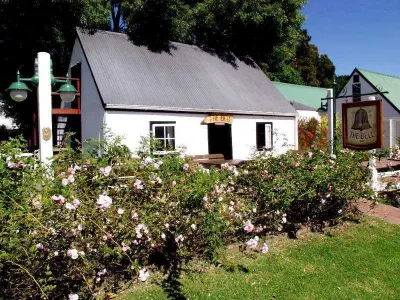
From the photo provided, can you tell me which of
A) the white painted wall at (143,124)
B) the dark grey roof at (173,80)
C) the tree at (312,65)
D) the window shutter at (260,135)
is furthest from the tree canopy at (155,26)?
the tree at (312,65)

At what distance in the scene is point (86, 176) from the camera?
4043 mm

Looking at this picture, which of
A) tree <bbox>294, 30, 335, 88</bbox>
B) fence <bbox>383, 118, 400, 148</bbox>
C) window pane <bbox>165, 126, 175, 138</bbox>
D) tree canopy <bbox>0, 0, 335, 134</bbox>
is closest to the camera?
window pane <bbox>165, 126, 175, 138</bbox>

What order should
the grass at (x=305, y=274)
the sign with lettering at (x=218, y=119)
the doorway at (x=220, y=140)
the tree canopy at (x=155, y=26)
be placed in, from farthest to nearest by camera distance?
the tree canopy at (x=155, y=26) < the doorway at (x=220, y=140) < the sign with lettering at (x=218, y=119) < the grass at (x=305, y=274)

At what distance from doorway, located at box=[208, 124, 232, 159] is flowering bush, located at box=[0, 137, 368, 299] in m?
10.2

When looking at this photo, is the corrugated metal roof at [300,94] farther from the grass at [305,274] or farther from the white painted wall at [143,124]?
the grass at [305,274]

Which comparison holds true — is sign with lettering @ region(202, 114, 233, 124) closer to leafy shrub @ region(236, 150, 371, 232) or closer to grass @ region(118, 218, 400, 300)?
leafy shrub @ region(236, 150, 371, 232)

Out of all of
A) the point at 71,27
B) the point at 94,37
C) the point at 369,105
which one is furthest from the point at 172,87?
the point at 369,105

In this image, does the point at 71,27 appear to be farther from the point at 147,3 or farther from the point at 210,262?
the point at 210,262

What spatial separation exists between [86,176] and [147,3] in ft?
56.6

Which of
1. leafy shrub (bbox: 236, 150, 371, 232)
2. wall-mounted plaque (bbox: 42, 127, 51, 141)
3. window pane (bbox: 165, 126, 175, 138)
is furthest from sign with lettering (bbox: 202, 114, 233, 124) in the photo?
wall-mounted plaque (bbox: 42, 127, 51, 141)

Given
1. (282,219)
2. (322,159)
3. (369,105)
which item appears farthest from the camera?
(369,105)

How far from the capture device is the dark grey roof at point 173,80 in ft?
46.0

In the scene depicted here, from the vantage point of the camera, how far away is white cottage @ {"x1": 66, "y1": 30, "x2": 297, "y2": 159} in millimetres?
13688

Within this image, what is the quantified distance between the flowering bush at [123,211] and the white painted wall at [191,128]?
5.36m
